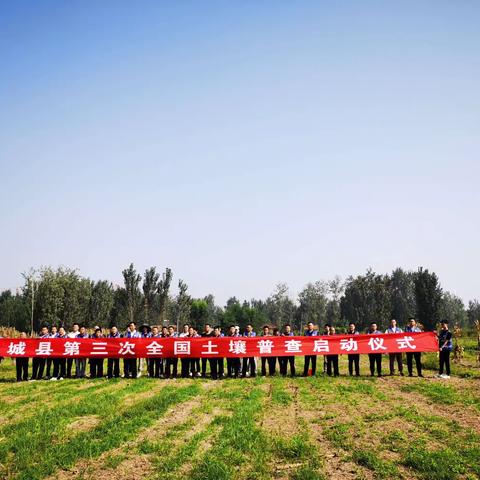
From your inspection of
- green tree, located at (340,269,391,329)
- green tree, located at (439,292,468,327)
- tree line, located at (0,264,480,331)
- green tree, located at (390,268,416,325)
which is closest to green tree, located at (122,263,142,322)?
tree line, located at (0,264,480,331)

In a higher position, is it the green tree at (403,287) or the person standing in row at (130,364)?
the green tree at (403,287)

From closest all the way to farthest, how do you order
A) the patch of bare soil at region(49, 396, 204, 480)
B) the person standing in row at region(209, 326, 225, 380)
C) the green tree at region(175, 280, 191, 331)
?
the patch of bare soil at region(49, 396, 204, 480) < the person standing in row at region(209, 326, 225, 380) < the green tree at region(175, 280, 191, 331)

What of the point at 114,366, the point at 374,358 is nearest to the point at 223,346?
the point at 114,366

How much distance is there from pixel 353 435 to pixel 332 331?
909 cm

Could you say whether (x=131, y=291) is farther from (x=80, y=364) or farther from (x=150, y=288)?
(x=80, y=364)

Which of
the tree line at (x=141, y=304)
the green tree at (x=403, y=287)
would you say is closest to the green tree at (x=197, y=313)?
the tree line at (x=141, y=304)

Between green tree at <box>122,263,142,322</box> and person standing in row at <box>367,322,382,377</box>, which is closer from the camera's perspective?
person standing in row at <box>367,322,382,377</box>

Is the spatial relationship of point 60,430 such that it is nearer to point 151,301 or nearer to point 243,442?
point 243,442

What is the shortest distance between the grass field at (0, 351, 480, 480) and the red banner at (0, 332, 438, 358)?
105 inches

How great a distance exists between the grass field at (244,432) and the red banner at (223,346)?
8.71 ft

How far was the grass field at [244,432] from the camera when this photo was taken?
20.4ft

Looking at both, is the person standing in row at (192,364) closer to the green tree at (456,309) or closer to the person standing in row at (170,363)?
the person standing in row at (170,363)

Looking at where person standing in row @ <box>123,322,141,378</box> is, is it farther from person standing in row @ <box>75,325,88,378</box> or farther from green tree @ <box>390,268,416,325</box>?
green tree @ <box>390,268,416,325</box>

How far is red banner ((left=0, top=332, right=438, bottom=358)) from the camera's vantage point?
15734 mm
